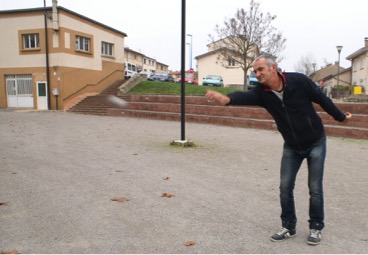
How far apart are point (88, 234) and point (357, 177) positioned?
4.99 metres

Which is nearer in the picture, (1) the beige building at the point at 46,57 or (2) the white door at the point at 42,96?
(1) the beige building at the point at 46,57

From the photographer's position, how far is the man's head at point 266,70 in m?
3.36

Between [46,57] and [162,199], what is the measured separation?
2042 centimetres

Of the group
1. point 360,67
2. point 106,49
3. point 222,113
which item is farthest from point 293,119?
point 360,67

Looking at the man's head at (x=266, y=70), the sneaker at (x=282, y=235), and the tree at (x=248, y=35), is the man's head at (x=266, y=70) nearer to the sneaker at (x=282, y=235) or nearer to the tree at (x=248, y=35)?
the sneaker at (x=282, y=235)

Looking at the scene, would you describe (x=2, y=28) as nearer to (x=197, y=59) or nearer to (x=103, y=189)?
(x=103, y=189)

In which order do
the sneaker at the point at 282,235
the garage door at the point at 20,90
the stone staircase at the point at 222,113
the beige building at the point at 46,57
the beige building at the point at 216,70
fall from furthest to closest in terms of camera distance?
the beige building at the point at 216,70 < the garage door at the point at 20,90 < the beige building at the point at 46,57 < the stone staircase at the point at 222,113 < the sneaker at the point at 282,235

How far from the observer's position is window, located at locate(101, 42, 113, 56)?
Answer: 26984 millimetres

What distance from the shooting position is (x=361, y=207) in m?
4.62

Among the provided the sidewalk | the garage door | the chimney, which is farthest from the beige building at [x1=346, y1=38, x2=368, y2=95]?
the sidewalk

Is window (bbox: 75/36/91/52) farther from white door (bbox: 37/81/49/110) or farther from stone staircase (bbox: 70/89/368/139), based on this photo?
stone staircase (bbox: 70/89/368/139)

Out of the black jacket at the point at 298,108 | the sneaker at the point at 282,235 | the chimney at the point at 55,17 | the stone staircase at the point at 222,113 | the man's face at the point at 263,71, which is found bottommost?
the sneaker at the point at 282,235

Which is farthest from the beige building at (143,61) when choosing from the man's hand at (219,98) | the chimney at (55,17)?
the man's hand at (219,98)

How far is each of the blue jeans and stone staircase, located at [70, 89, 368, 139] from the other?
7.81m
